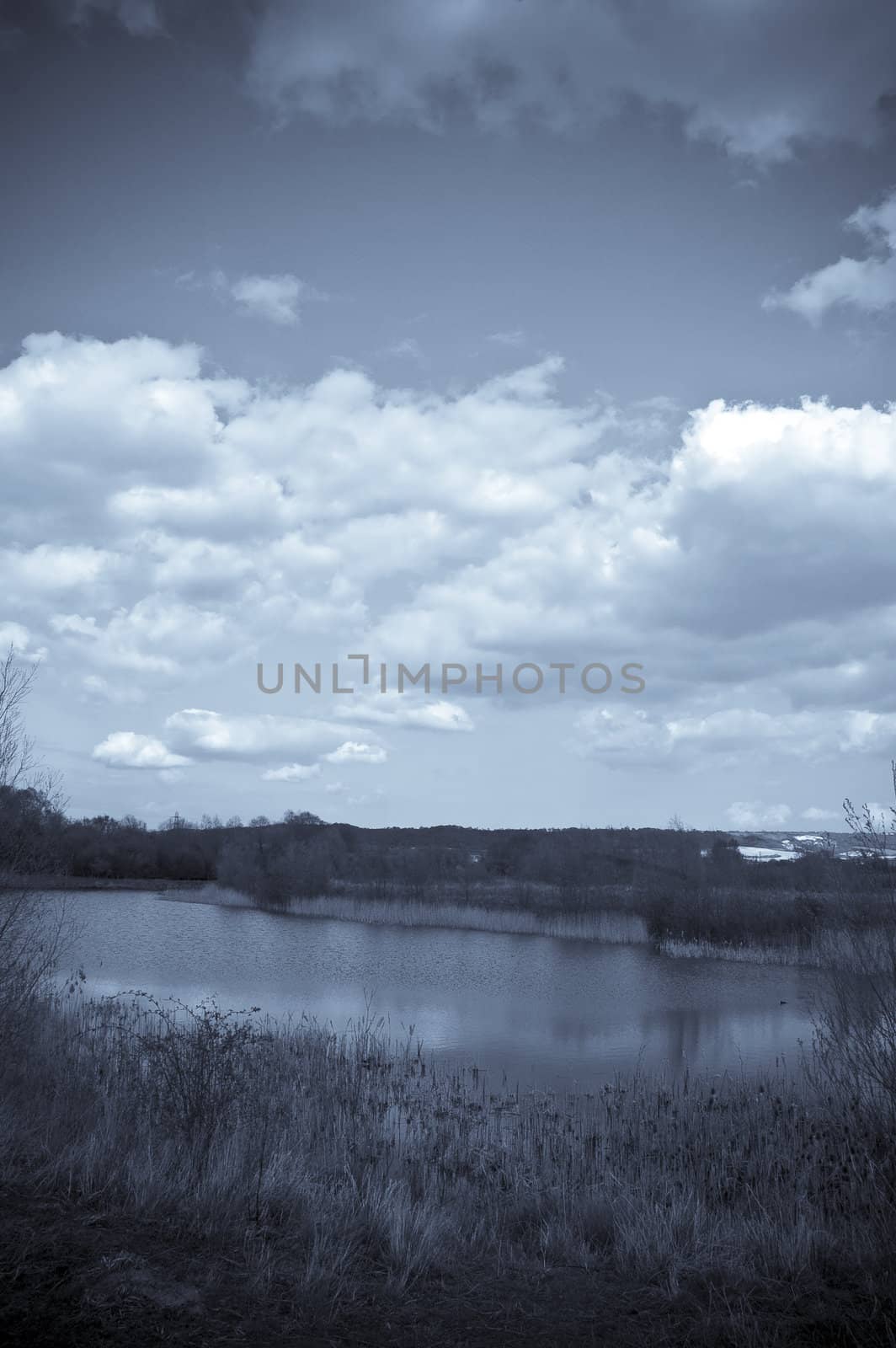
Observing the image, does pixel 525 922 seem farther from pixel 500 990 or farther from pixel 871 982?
pixel 871 982

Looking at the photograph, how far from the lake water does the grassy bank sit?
13.2 ft

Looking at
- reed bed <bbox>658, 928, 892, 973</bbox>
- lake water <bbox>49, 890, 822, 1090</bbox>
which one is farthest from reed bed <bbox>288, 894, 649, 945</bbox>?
reed bed <bbox>658, 928, 892, 973</bbox>

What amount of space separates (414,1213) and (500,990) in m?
17.9

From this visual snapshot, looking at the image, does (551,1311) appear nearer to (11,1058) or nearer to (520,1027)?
(11,1058)

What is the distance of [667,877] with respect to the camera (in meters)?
35.2

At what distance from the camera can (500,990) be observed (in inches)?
909

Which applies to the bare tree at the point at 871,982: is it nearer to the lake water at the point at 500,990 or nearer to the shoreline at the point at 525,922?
the lake water at the point at 500,990

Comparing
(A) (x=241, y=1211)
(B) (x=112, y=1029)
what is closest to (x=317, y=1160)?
(A) (x=241, y=1211)

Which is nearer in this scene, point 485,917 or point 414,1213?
point 414,1213

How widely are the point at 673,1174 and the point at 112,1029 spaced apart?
8.16 metres

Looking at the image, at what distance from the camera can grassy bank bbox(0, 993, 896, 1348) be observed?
4.16m

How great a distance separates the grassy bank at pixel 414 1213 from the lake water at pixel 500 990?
4024 millimetres

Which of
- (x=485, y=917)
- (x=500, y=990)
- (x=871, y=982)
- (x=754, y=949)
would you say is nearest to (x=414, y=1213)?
(x=871, y=982)

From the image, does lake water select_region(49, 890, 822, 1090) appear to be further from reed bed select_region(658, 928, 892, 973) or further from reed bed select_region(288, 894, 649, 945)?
reed bed select_region(288, 894, 649, 945)
